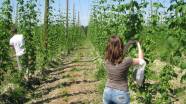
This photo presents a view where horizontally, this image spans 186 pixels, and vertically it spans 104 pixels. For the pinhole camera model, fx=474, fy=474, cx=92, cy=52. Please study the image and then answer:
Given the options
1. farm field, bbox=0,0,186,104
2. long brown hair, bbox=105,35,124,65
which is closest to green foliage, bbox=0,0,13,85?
farm field, bbox=0,0,186,104

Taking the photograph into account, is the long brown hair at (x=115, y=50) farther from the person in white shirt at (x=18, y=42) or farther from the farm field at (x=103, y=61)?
the person in white shirt at (x=18, y=42)

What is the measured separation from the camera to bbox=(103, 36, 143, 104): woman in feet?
20.9

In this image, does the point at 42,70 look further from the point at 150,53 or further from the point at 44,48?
the point at 150,53

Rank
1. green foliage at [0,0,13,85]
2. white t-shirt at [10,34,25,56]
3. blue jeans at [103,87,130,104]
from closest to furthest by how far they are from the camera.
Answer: blue jeans at [103,87,130,104] → green foliage at [0,0,13,85] → white t-shirt at [10,34,25,56]

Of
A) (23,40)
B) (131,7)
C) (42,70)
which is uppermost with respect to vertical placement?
(131,7)

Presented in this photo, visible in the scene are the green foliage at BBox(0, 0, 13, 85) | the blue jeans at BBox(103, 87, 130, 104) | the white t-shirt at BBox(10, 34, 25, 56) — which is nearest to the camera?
the blue jeans at BBox(103, 87, 130, 104)

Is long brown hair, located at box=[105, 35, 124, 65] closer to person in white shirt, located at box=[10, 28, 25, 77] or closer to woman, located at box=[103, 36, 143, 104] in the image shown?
woman, located at box=[103, 36, 143, 104]

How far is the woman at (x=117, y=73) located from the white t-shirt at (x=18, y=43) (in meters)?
7.89

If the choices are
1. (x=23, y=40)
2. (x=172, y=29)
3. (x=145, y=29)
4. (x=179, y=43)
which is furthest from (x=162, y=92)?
(x=23, y=40)

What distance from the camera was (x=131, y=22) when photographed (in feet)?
31.3

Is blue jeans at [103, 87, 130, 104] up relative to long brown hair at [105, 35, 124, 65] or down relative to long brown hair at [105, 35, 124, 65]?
down

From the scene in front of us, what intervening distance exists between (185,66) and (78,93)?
7296 mm

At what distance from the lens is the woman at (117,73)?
6.38 meters

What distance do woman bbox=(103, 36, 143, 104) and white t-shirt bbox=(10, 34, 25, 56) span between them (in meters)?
7.89
